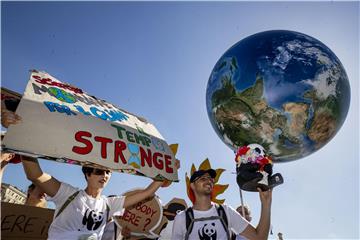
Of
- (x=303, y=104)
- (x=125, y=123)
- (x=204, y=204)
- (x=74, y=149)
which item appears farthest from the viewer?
(x=303, y=104)

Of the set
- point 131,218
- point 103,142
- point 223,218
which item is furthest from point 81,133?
point 131,218

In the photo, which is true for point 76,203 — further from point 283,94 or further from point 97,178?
point 283,94

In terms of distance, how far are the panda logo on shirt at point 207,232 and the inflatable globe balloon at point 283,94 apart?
1.53m

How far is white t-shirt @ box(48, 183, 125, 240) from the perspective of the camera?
270 cm

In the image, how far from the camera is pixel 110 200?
323 centimetres

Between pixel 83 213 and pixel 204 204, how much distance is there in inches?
52.7

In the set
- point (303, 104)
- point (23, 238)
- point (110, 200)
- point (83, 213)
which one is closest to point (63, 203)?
point (83, 213)

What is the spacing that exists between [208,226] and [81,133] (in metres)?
1.67

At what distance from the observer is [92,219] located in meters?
2.87

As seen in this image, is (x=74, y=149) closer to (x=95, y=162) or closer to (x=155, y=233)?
(x=95, y=162)

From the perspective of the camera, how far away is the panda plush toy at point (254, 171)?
281 cm

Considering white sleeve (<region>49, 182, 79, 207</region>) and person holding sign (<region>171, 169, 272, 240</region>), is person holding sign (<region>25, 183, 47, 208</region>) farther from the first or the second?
person holding sign (<region>171, 169, 272, 240</region>)

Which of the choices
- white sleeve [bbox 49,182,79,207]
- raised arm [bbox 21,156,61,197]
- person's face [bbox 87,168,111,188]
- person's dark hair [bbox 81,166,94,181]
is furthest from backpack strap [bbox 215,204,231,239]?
raised arm [bbox 21,156,61,197]

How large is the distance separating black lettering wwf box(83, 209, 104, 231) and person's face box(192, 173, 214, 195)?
1.15 m
